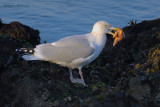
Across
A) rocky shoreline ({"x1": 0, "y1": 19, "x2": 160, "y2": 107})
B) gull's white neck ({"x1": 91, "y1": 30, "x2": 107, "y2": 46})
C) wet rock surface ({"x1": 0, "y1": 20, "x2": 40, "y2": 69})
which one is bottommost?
rocky shoreline ({"x1": 0, "y1": 19, "x2": 160, "y2": 107})

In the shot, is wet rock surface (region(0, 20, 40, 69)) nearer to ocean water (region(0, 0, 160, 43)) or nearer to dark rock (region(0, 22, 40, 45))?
dark rock (region(0, 22, 40, 45))

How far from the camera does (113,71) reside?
6.61 meters

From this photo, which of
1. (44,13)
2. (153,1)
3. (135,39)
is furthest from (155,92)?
(153,1)

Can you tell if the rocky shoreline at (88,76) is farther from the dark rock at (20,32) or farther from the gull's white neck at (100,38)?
the dark rock at (20,32)

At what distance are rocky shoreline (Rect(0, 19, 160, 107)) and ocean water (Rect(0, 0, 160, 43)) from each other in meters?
4.40

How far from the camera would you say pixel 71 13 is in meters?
13.0

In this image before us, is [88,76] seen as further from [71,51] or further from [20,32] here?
[20,32]

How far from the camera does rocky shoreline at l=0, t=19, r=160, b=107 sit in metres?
5.34

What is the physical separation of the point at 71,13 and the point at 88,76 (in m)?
6.92

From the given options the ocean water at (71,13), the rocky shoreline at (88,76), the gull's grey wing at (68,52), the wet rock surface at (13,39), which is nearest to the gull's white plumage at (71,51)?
the gull's grey wing at (68,52)

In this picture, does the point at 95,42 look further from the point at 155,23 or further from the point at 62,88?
the point at 155,23

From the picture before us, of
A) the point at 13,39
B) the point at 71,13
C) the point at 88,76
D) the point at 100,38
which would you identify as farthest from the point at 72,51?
the point at 71,13

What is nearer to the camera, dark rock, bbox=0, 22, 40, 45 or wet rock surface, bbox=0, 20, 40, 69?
wet rock surface, bbox=0, 20, 40, 69

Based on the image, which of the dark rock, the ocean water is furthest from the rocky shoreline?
the ocean water
